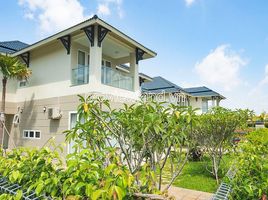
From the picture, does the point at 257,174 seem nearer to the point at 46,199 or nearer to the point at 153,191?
the point at 153,191

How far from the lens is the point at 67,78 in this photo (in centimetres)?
1200

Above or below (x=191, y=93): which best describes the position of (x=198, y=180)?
below

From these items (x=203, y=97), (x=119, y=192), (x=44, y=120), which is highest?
(x=203, y=97)

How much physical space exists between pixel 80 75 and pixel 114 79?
1883 mm

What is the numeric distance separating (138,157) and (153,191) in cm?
121

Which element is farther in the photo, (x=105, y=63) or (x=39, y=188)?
(x=105, y=63)

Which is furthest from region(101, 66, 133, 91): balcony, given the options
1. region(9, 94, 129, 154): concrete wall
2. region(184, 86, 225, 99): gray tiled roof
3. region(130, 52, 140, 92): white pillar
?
region(184, 86, 225, 99): gray tiled roof

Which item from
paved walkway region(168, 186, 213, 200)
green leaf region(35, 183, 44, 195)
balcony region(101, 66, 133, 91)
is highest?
balcony region(101, 66, 133, 91)

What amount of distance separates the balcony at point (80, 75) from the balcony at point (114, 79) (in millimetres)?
836

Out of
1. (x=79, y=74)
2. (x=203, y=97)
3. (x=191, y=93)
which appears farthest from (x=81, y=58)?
(x=203, y=97)

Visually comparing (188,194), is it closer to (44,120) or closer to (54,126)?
(54,126)

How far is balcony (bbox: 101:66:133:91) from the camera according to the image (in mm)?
11617

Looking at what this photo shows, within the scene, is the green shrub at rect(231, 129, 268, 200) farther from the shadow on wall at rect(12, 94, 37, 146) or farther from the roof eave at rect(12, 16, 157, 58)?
the shadow on wall at rect(12, 94, 37, 146)

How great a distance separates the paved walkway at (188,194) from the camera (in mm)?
5809
